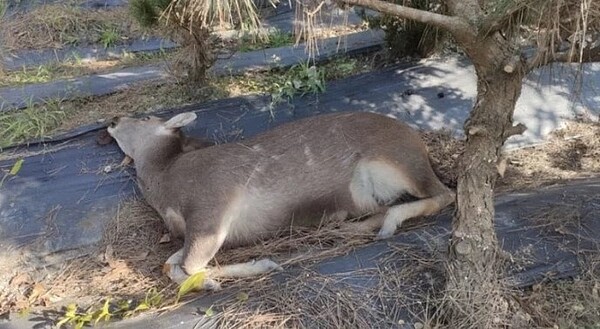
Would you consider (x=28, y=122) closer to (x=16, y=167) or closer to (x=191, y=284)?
(x=16, y=167)

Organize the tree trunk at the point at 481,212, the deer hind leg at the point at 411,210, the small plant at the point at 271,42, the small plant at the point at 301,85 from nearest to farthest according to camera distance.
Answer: the tree trunk at the point at 481,212, the deer hind leg at the point at 411,210, the small plant at the point at 301,85, the small plant at the point at 271,42

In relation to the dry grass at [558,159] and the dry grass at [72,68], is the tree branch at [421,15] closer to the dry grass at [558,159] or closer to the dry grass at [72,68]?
the dry grass at [558,159]

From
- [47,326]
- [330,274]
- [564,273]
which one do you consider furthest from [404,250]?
[47,326]

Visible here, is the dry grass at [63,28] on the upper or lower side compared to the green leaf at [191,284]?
upper

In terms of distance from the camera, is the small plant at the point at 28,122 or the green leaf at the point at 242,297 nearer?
the green leaf at the point at 242,297

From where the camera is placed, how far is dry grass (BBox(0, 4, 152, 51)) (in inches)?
297

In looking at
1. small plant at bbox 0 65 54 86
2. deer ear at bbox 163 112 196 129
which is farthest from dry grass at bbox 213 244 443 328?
small plant at bbox 0 65 54 86

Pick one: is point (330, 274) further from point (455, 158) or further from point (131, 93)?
point (131, 93)

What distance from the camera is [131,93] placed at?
5852mm

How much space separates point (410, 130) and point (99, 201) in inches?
81.2

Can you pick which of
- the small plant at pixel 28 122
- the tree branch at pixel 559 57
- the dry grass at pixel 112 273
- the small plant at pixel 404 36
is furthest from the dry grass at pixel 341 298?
the small plant at pixel 404 36

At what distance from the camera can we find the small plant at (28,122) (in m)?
5.14

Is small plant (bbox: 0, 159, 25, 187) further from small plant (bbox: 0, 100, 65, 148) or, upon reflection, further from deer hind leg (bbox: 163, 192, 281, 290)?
deer hind leg (bbox: 163, 192, 281, 290)

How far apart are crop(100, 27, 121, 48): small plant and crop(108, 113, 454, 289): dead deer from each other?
133 inches
